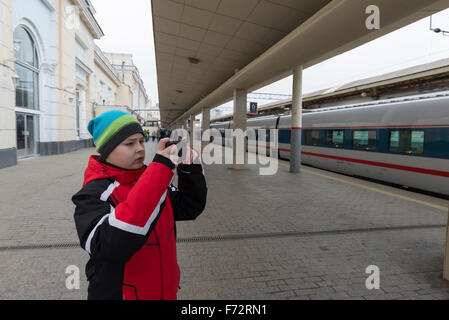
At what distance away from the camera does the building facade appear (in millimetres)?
9875

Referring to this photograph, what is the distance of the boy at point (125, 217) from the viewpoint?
0.95 meters

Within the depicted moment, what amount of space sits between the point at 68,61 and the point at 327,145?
15898 mm

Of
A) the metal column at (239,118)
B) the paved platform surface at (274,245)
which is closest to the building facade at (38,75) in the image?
the paved platform surface at (274,245)

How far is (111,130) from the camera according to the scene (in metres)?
1.17

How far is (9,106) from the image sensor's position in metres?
10.0

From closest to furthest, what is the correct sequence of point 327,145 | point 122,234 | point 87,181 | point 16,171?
point 122,234
point 87,181
point 16,171
point 327,145

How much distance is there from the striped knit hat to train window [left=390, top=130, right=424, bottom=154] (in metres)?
8.26

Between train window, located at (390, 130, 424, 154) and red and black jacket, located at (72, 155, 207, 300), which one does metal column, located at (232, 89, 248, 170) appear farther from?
red and black jacket, located at (72, 155, 207, 300)

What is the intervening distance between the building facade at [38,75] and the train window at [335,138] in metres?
12.5

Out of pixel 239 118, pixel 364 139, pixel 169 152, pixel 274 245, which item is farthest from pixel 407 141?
pixel 169 152

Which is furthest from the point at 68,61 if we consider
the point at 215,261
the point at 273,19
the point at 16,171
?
the point at 215,261

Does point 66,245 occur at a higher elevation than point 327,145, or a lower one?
lower

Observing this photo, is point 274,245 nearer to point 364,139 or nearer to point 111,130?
point 111,130
